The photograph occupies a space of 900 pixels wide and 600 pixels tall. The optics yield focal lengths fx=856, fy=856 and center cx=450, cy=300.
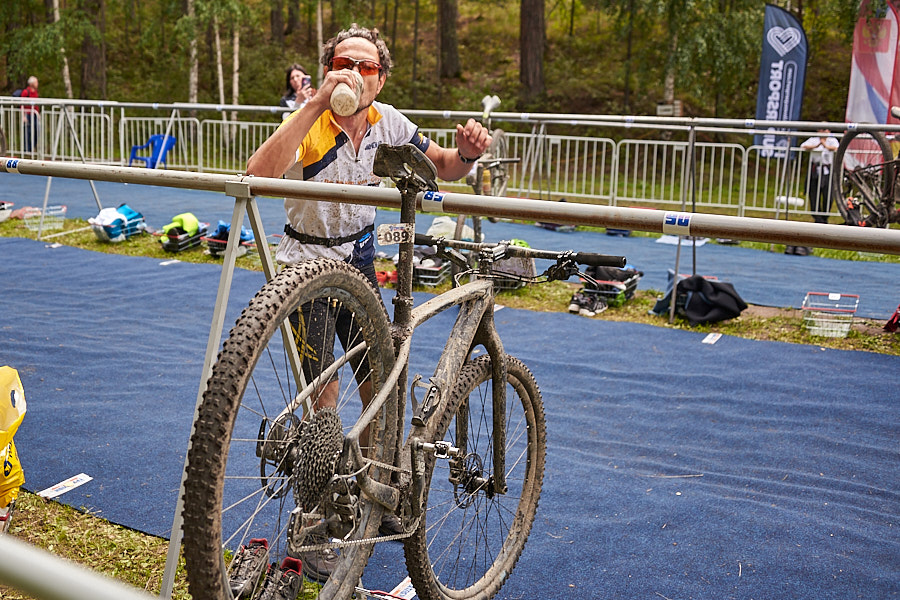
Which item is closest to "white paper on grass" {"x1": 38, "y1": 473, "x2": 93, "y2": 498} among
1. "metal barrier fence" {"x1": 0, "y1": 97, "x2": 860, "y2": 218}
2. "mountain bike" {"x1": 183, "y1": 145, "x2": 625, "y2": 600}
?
"mountain bike" {"x1": 183, "y1": 145, "x2": 625, "y2": 600}

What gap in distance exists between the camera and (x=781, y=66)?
1288 centimetres

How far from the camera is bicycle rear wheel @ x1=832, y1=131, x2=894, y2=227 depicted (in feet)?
25.2

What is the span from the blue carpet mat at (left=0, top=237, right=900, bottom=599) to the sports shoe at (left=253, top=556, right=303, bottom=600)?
1.26 ft

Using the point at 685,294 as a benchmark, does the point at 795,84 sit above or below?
above

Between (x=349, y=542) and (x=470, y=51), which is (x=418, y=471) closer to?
(x=349, y=542)

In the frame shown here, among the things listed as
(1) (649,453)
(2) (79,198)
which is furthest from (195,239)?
(1) (649,453)

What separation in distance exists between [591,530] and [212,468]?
6.77ft

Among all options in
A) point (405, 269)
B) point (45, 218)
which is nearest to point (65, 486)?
point (405, 269)

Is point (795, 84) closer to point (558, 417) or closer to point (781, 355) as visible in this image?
point (781, 355)

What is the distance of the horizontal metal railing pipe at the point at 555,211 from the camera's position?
1.94 m

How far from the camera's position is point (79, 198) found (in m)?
12.5

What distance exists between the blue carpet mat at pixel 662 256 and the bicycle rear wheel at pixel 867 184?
633 mm

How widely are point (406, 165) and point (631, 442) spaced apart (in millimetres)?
2516

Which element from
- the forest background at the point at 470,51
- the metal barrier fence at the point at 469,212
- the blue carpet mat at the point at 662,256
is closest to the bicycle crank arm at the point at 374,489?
the metal barrier fence at the point at 469,212
